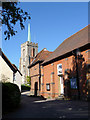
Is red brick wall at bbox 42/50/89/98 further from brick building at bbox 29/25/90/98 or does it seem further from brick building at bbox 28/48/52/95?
brick building at bbox 28/48/52/95

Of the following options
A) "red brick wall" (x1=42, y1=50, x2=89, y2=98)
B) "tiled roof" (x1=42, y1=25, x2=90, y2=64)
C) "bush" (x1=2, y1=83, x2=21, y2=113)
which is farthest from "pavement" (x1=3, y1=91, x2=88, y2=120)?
"tiled roof" (x1=42, y1=25, x2=90, y2=64)

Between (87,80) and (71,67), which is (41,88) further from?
(87,80)

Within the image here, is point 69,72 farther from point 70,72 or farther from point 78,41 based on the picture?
point 78,41

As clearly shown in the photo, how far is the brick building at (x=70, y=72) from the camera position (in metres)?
14.2

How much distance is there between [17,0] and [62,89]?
1428cm

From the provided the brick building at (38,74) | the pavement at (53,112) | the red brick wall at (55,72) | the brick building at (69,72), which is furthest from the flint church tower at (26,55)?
the pavement at (53,112)

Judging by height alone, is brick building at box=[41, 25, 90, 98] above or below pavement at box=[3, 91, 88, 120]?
above

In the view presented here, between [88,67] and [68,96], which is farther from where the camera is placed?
[68,96]

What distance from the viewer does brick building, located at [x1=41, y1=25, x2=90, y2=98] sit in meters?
14.2

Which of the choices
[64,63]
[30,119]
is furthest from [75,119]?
[64,63]

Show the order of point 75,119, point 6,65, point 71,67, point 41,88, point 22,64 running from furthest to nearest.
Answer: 1. point 22,64
2. point 41,88
3. point 6,65
4. point 71,67
5. point 75,119

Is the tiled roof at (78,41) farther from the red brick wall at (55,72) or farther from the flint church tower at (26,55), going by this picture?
the flint church tower at (26,55)

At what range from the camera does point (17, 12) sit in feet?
22.0

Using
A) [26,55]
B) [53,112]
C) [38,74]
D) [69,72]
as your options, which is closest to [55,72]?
[69,72]
